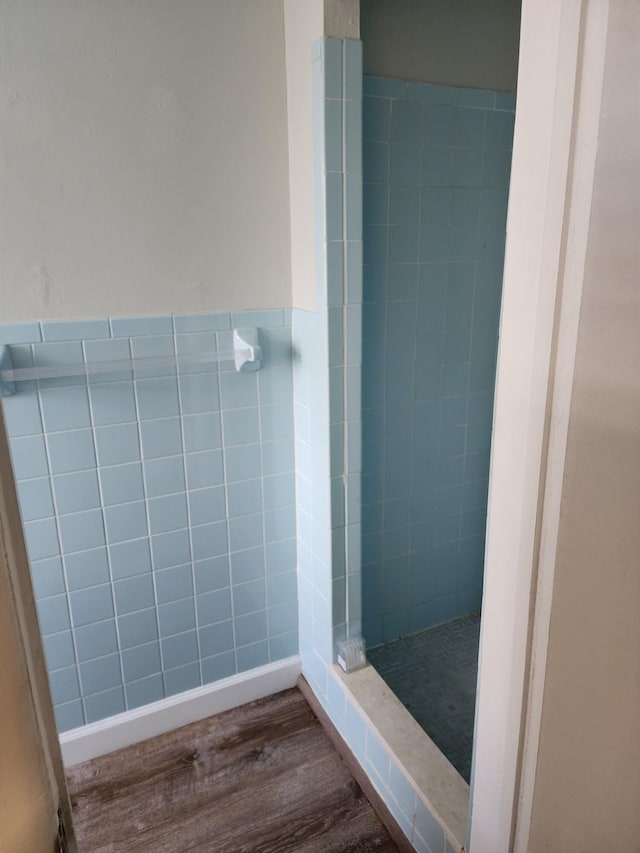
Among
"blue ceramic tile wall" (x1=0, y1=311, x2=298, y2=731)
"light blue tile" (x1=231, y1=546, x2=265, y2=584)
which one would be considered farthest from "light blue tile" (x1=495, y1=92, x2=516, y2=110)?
"light blue tile" (x1=231, y1=546, x2=265, y2=584)

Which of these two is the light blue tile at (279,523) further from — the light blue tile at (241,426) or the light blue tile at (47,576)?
the light blue tile at (47,576)

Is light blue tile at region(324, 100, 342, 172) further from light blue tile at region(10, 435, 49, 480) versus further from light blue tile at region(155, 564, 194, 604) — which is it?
light blue tile at region(155, 564, 194, 604)

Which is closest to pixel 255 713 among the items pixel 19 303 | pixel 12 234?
pixel 19 303

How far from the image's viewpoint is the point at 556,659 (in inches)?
23.1

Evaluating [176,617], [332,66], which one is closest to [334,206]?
[332,66]

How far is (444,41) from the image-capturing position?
1.57 meters

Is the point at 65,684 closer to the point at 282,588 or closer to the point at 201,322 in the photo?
the point at 282,588

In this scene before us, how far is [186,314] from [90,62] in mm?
573

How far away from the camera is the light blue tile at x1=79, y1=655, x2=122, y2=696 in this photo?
61.4 inches

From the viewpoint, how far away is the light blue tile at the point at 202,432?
1.55 m

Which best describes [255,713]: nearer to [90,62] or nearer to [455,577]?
[455,577]

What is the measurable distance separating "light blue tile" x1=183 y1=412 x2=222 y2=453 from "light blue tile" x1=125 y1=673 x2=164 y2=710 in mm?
676

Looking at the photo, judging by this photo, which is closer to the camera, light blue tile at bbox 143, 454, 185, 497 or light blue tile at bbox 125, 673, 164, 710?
light blue tile at bbox 143, 454, 185, 497

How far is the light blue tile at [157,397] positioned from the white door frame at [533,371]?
1.05m
